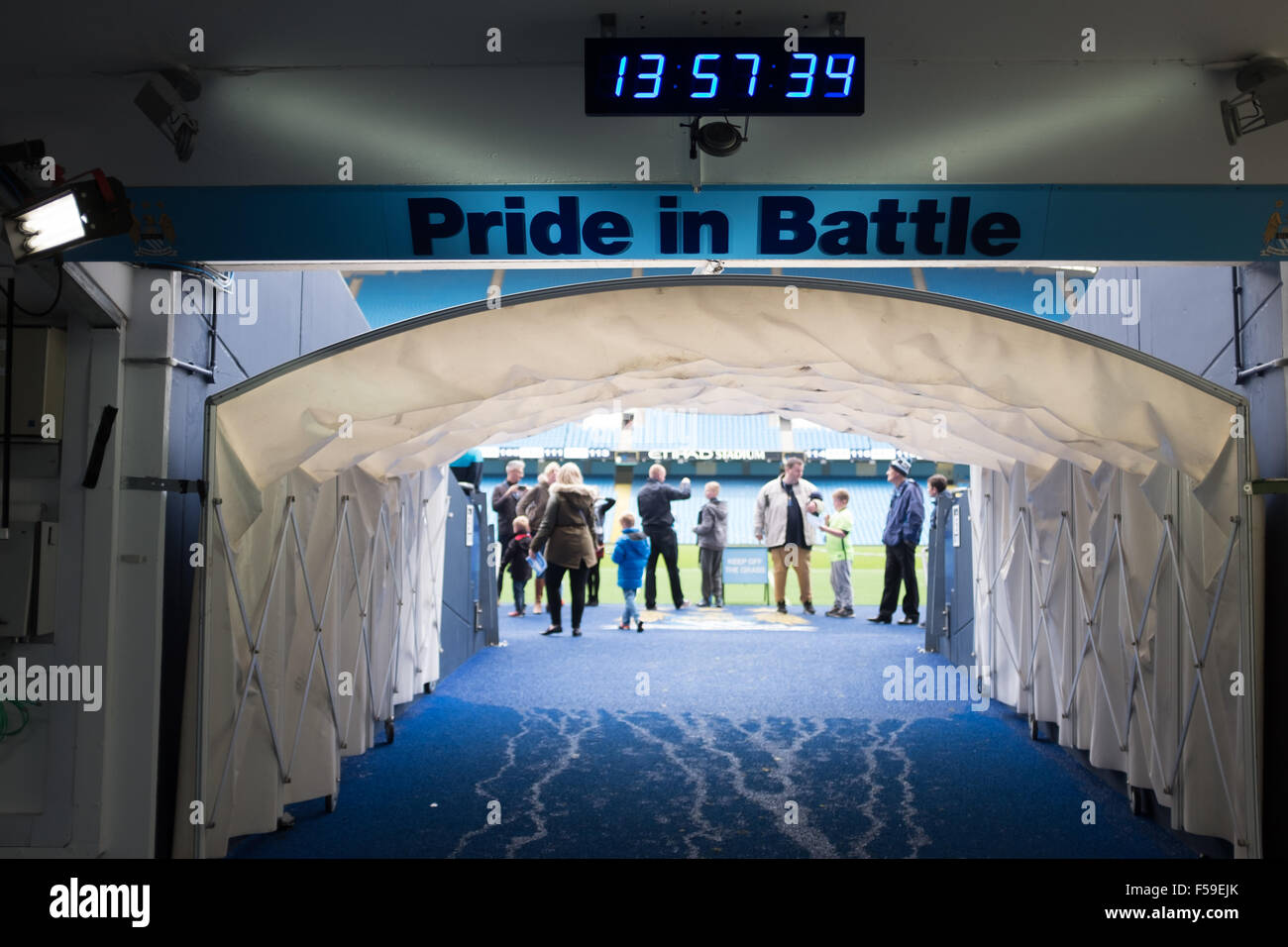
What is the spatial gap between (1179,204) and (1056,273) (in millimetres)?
2919

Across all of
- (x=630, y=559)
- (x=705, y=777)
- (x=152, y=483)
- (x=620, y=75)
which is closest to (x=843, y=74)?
(x=620, y=75)

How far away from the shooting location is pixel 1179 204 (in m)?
3.35

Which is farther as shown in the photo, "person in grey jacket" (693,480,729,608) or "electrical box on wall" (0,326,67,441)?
"person in grey jacket" (693,480,729,608)

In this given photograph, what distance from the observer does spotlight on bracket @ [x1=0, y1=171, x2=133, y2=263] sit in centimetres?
281

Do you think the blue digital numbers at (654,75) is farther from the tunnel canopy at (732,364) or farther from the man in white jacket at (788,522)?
the man in white jacket at (788,522)

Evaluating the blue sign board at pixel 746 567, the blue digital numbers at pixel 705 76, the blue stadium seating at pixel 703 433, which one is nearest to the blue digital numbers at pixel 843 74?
the blue digital numbers at pixel 705 76

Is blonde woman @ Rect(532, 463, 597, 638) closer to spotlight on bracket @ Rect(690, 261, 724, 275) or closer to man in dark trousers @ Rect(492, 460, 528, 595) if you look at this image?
man in dark trousers @ Rect(492, 460, 528, 595)

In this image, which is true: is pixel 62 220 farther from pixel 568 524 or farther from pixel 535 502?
pixel 535 502

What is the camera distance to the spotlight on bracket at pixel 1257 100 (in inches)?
125

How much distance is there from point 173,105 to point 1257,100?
3706 mm

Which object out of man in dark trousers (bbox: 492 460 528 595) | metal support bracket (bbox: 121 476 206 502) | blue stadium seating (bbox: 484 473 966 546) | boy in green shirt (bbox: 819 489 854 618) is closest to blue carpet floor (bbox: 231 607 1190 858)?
metal support bracket (bbox: 121 476 206 502)

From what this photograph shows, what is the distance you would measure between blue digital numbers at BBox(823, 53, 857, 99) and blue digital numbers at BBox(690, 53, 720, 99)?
0.34 metres
